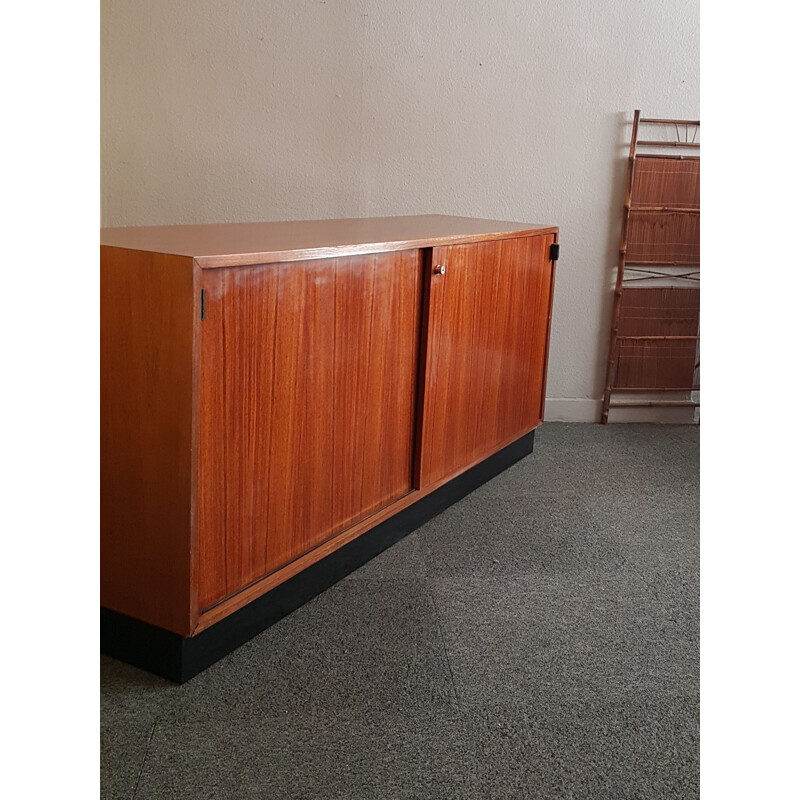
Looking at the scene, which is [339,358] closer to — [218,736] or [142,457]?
[142,457]

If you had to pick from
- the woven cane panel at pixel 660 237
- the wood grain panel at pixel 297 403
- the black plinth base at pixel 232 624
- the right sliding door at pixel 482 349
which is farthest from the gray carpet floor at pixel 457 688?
the woven cane panel at pixel 660 237

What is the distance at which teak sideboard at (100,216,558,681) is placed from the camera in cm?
181

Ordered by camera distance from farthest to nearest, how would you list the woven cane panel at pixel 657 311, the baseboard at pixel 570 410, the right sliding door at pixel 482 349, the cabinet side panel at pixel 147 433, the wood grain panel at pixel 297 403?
1. the baseboard at pixel 570 410
2. the woven cane panel at pixel 657 311
3. the right sliding door at pixel 482 349
4. the wood grain panel at pixel 297 403
5. the cabinet side panel at pixel 147 433

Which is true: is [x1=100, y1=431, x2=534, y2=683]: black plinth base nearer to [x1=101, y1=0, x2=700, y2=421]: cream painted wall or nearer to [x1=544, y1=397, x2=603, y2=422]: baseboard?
[x1=544, y1=397, x2=603, y2=422]: baseboard

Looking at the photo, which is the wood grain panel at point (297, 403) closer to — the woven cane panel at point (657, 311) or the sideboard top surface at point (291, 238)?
the sideboard top surface at point (291, 238)

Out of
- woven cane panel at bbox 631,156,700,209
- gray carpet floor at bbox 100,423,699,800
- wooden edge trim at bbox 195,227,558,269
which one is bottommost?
gray carpet floor at bbox 100,423,699,800

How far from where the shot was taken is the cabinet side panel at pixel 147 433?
69.5 inches

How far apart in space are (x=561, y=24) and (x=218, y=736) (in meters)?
3.42

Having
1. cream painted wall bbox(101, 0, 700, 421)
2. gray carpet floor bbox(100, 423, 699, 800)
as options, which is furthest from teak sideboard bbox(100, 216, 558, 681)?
cream painted wall bbox(101, 0, 700, 421)

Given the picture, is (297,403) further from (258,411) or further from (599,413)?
(599,413)

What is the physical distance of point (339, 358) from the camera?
2258 mm

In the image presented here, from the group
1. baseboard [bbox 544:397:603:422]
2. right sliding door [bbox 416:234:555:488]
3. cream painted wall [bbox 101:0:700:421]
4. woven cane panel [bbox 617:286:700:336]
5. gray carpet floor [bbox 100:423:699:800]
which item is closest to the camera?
gray carpet floor [bbox 100:423:699:800]

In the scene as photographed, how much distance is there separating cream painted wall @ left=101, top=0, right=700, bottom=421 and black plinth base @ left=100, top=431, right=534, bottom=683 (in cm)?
182
